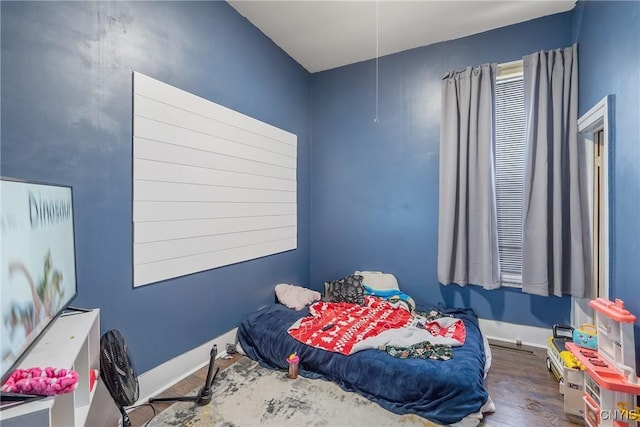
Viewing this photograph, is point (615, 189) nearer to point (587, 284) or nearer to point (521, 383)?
point (587, 284)

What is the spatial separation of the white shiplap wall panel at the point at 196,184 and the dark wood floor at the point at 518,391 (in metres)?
0.77

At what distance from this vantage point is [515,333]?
2781 mm

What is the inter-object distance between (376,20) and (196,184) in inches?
86.0

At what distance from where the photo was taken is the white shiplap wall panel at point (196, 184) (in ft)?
6.25

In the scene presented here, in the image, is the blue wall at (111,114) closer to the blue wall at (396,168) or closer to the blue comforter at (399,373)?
the blue comforter at (399,373)

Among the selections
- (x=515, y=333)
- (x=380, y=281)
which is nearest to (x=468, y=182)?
(x=380, y=281)

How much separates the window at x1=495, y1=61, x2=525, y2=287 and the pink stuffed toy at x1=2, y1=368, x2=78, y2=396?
318 centimetres

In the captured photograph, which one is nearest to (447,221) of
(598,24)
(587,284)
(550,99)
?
(587,284)

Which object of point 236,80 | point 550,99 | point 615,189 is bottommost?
point 615,189

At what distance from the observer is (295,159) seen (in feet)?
11.5

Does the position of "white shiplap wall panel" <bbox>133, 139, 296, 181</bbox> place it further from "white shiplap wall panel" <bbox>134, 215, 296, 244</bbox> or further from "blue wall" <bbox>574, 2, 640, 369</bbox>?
"blue wall" <bbox>574, 2, 640, 369</bbox>

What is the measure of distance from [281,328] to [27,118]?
203 centimetres

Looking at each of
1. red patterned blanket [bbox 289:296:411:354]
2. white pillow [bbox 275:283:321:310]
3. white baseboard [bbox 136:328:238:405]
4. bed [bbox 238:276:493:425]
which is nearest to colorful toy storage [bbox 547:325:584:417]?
bed [bbox 238:276:493:425]

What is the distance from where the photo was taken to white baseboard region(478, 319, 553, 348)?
2.70m
